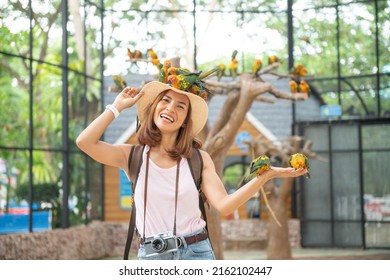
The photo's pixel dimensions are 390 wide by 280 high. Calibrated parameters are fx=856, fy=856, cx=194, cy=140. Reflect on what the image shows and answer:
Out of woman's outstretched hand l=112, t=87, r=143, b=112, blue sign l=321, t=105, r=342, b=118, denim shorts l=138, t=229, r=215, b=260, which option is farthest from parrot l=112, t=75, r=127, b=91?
blue sign l=321, t=105, r=342, b=118

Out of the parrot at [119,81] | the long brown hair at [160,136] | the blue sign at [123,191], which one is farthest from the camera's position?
the blue sign at [123,191]

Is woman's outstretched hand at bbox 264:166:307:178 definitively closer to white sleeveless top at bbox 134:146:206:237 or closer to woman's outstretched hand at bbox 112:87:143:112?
white sleeveless top at bbox 134:146:206:237

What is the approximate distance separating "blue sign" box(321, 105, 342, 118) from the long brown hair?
9.83m

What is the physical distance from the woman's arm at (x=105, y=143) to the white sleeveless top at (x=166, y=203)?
0.09 meters

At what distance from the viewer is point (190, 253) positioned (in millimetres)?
2371

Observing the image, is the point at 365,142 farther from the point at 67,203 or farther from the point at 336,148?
the point at 67,203

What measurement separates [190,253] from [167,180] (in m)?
0.21

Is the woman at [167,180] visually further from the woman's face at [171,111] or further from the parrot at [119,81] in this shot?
the parrot at [119,81]

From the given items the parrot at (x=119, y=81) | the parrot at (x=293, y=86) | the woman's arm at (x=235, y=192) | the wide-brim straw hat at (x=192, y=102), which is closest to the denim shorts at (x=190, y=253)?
the woman's arm at (x=235, y=192)

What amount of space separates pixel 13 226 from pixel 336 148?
4924 millimetres

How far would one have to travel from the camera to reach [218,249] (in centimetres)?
709

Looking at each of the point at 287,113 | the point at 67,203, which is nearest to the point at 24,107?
the point at 67,203

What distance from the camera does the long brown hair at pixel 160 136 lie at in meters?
2.40

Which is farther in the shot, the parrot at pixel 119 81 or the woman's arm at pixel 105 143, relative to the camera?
the parrot at pixel 119 81
